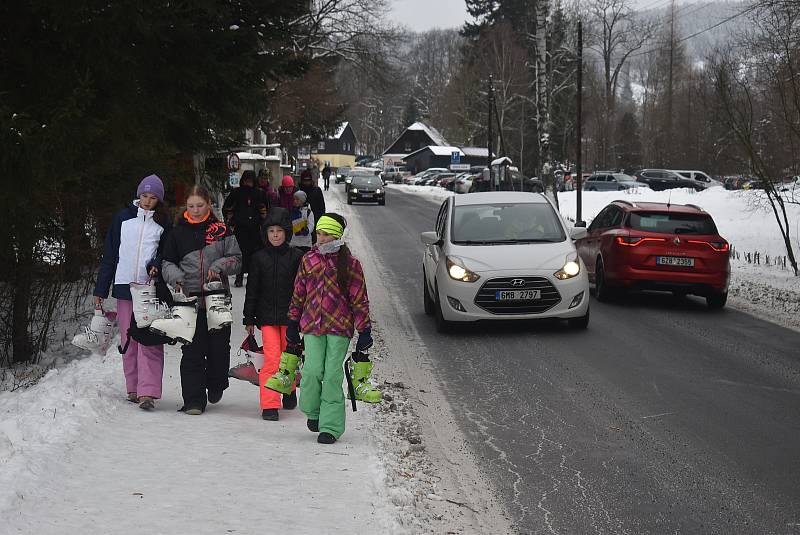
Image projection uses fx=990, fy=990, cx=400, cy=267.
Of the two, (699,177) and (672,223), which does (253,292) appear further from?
(699,177)

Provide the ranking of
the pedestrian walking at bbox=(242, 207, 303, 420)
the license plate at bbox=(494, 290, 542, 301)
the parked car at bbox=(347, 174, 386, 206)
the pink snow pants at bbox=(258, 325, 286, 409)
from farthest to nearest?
1. the parked car at bbox=(347, 174, 386, 206)
2. the license plate at bbox=(494, 290, 542, 301)
3. the pink snow pants at bbox=(258, 325, 286, 409)
4. the pedestrian walking at bbox=(242, 207, 303, 420)

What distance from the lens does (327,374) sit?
6.77 meters

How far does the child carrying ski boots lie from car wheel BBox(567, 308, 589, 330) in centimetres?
597

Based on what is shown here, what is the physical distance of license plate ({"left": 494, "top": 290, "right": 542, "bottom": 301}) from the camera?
11.8 m

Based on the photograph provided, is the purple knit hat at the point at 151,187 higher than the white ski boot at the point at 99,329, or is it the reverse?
the purple knit hat at the point at 151,187

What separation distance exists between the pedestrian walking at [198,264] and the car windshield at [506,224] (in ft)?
18.9

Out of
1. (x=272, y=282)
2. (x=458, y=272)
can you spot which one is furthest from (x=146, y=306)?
(x=458, y=272)

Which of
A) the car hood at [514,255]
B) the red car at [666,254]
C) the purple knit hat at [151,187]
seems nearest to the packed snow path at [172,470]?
the purple knit hat at [151,187]

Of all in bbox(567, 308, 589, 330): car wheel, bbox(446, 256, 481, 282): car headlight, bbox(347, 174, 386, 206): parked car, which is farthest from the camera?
bbox(347, 174, 386, 206): parked car

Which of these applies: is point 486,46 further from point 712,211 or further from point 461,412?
point 461,412

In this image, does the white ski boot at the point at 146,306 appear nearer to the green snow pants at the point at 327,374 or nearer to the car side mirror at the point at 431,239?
the green snow pants at the point at 327,374

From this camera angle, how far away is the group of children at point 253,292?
6781 millimetres

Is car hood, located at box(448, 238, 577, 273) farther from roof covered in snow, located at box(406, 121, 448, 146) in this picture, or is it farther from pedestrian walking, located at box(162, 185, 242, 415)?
roof covered in snow, located at box(406, 121, 448, 146)

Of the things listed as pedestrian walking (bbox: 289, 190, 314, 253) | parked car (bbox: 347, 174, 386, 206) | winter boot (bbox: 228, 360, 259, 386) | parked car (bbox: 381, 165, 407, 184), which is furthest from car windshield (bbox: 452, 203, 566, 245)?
parked car (bbox: 381, 165, 407, 184)
